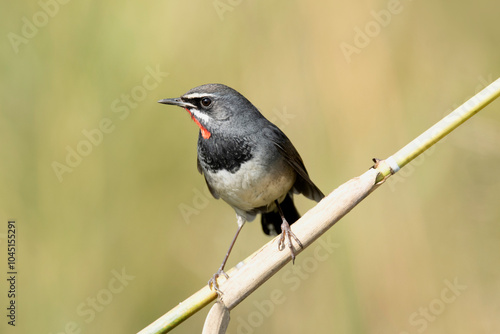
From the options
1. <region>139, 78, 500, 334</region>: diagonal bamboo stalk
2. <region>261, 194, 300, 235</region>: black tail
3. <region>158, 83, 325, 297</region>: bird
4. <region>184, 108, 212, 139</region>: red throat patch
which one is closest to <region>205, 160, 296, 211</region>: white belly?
<region>158, 83, 325, 297</region>: bird

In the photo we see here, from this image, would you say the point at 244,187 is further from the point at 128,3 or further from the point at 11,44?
the point at 11,44

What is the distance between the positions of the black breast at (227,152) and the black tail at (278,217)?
0.74m

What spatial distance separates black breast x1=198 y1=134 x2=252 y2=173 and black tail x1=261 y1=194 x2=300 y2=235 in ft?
2.43

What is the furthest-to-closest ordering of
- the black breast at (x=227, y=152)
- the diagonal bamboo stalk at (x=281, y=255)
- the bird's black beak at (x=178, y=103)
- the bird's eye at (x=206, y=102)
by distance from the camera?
the black breast at (x=227, y=152), the bird's eye at (x=206, y=102), the bird's black beak at (x=178, y=103), the diagonal bamboo stalk at (x=281, y=255)

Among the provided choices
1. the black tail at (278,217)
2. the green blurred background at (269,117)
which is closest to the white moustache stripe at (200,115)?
the green blurred background at (269,117)

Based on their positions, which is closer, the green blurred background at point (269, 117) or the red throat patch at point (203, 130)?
the red throat patch at point (203, 130)

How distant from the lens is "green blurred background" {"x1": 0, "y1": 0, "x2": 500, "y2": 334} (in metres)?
4.04

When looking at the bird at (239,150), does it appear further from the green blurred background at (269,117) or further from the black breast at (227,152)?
the green blurred background at (269,117)

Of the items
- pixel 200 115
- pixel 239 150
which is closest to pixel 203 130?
pixel 200 115

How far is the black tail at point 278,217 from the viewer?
14.1 ft

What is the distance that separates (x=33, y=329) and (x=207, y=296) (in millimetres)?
1937

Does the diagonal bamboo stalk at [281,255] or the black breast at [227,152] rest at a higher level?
the black breast at [227,152]

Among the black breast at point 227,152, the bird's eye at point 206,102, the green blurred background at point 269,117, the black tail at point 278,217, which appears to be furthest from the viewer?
the black tail at point 278,217

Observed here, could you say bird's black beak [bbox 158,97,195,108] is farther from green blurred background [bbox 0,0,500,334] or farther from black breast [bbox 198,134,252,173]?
green blurred background [bbox 0,0,500,334]
